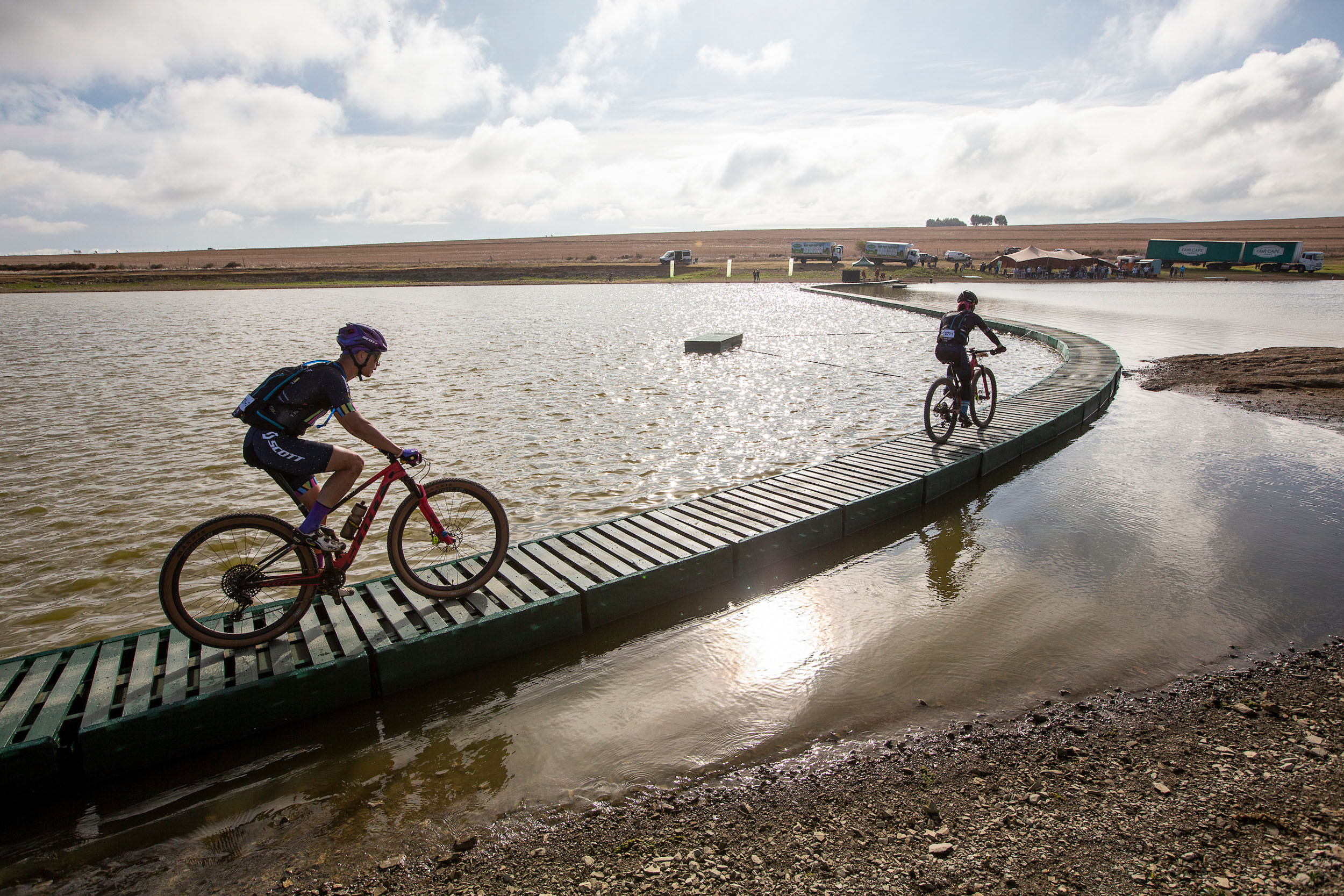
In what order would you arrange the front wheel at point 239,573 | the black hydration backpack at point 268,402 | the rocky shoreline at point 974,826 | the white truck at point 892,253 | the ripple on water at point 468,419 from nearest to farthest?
the rocky shoreline at point 974,826 → the front wheel at point 239,573 → the black hydration backpack at point 268,402 → the ripple on water at point 468,419 → the white truck at point 892,253

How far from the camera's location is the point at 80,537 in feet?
22.6

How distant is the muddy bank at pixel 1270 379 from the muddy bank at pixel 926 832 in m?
10.1

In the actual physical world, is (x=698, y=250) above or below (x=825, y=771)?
above

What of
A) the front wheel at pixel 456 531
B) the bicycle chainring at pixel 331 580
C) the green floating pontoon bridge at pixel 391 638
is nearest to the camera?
the green floating pontoon bridge at pixel 391 638

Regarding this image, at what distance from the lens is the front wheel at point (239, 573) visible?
4004 millimetres

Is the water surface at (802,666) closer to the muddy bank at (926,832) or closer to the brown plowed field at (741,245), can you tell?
the muddy bank at (926,832)

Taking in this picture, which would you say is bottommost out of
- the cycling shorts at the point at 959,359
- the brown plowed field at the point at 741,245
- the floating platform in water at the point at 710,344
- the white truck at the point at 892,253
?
the floating platform in water at the point at 710,344

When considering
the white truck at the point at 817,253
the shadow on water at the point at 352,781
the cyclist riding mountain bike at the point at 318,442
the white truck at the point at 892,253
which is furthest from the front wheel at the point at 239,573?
the white truck at the point at 817,253

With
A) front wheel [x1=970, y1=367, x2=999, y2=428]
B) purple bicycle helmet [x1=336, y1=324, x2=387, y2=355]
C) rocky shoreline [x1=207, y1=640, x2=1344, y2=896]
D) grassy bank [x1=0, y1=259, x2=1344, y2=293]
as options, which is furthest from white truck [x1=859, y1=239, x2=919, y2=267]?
rocky shoreline [x1=207, y1=640, x2=1344, y2=896]

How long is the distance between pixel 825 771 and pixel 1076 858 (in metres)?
1.14

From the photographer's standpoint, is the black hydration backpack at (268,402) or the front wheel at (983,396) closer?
the black hydration backpack at (268,402)

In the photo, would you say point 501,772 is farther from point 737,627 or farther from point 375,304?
point 375,304

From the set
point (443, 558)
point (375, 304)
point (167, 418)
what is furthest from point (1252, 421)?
point (375, 304)

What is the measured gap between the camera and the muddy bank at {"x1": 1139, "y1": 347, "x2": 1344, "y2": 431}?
1169cm
